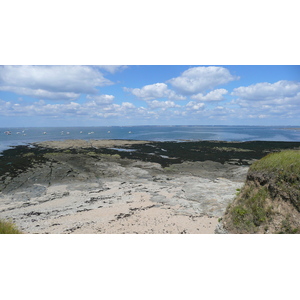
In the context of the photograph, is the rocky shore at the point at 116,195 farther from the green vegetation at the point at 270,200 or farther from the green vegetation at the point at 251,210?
the green vegetation at the point at 270,200

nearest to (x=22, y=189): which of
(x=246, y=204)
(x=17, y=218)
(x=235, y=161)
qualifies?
(x=17, y=218)

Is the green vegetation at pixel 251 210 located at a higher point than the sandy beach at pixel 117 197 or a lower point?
higher

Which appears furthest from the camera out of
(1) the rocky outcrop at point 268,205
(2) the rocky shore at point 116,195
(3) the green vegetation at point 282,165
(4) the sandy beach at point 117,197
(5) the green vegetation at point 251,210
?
(2) the rocky shore at point 116,195

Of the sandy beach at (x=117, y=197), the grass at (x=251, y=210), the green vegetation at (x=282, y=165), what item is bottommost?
the sandy beach at (x=117, y=197)

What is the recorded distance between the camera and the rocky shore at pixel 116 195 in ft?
51.0

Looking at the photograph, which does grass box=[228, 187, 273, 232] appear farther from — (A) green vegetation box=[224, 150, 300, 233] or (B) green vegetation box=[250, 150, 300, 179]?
(B) green vegetation box=[250, 150, 300, 179]

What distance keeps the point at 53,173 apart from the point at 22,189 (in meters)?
7.51

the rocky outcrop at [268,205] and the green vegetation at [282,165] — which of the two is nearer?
the rocky outcrop at [268,205]

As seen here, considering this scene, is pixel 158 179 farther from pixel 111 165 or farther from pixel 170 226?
pixel 170 226

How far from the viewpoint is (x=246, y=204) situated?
11.4m

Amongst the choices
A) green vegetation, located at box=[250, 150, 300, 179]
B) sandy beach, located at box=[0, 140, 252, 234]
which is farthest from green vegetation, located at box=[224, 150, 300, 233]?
sandy beach, located at box=[0, 140, 252, 234]

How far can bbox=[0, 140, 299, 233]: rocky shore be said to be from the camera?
15543 millimetres

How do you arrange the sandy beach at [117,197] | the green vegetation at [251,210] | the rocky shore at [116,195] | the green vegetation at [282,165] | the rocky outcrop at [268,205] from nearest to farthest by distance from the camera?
1. the rocky outcrop at [268,205]
2. the green vegetation at [251,210]
3. the green vegetation at [282,165]
4. the sandy beach at [117,197]
5. the rocky shore at [116,195]

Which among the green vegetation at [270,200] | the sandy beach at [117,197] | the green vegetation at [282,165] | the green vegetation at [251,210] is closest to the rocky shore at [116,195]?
the sandy beach at [117,197]
